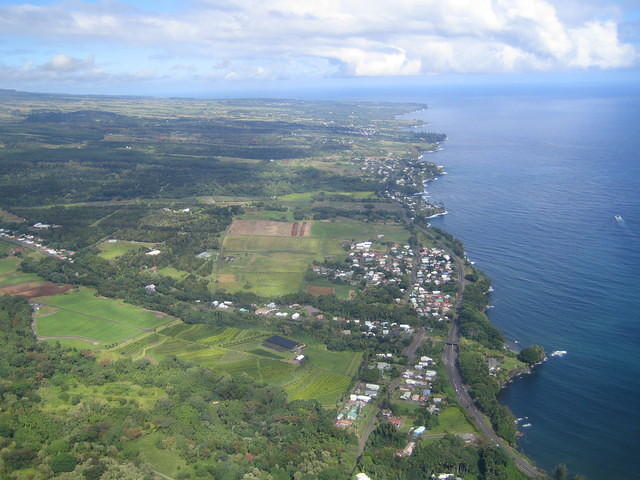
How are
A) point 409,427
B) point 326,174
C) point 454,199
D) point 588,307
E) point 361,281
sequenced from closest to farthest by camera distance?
point 409,427 → point 588,307 → point 361,281 → point 454,199 → point 326,174

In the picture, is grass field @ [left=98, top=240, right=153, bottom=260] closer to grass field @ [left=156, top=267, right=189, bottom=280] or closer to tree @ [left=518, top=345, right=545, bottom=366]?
grass field @ [left=156, top=267, right=189, bottom=280]

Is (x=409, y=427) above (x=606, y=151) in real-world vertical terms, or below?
below

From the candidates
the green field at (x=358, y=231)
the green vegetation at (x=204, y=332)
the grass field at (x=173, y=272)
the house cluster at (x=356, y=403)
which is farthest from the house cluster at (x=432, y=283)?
the grass field at (x=173, y=272)

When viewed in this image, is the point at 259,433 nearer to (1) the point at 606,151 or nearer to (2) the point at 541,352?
(2) the point at 541,352

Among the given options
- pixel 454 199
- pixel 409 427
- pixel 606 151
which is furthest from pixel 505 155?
pixel 409 427

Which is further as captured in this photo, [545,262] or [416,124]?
[416,124]

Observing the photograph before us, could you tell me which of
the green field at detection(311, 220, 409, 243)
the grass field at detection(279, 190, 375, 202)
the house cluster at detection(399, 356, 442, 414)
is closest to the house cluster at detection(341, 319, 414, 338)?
the house cluster at detection(399, 356, 442, 414)

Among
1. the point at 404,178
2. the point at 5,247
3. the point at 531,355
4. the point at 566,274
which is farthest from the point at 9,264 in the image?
the point at 404,178
